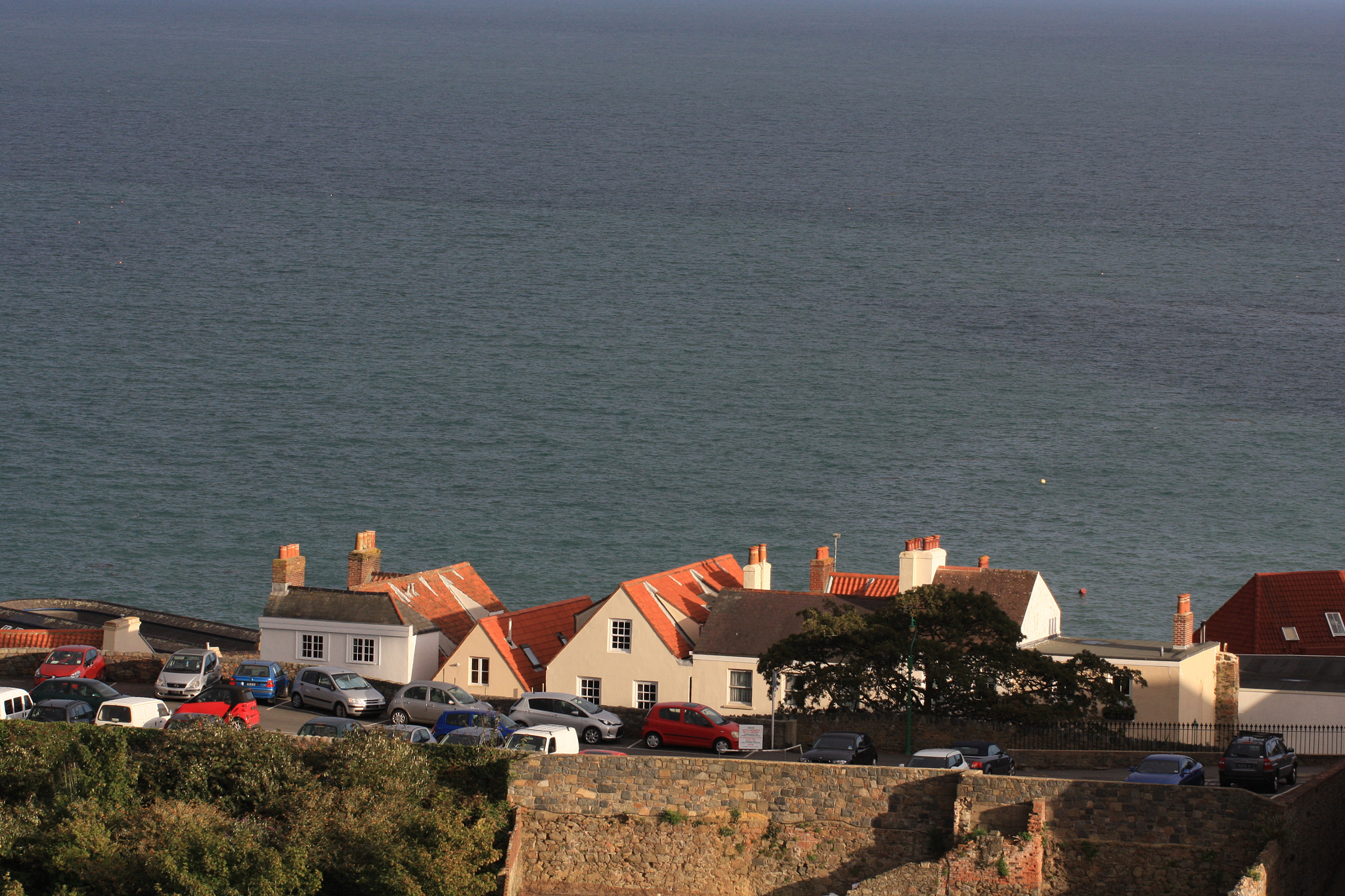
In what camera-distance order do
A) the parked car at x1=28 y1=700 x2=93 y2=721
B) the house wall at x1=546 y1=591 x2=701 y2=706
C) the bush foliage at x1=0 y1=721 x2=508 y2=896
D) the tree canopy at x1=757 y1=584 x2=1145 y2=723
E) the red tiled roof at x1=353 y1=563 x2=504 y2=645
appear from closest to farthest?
1. the bush foliage at x1=0 y1=721 x2=508 y2=896
2. the parked car at x1=28 y1=700 x2=93 y2=721
3. the tree canopy at x1=757 y1=584 x2=1145 y2=723
4. the house wall at x1=546 y1=591 x2=701 y2=706
5. the red tiled roof at x1=353 y1=563 x2=504 y2=645

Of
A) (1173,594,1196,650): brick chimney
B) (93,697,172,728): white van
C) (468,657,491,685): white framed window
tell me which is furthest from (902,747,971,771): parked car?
(1173,594,1196,650): brick chimney

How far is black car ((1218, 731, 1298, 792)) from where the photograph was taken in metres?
34.8

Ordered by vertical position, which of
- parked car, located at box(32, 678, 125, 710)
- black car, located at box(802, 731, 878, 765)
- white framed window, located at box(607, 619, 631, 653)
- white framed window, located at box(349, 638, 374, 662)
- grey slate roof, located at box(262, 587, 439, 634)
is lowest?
black car, located at box(802, 731, 878, 765)

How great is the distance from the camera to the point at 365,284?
198625mm

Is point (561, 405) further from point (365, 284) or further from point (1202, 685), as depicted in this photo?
point (1202, 685)

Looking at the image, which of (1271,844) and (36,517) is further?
(36,517)

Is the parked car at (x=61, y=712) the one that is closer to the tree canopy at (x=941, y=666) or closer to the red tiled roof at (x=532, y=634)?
the red tiled roof at (x=532, y=634)

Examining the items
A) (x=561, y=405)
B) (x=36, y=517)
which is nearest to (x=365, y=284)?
(x=561, y=405)

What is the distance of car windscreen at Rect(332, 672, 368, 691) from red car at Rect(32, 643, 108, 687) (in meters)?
7.22

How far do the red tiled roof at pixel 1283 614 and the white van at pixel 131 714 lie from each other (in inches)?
1618

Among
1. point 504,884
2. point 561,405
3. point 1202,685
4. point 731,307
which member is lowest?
point 504,884

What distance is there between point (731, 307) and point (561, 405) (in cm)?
4695

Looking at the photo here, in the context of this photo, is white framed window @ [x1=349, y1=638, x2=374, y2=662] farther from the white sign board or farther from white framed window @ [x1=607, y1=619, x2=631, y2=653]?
the white sign board

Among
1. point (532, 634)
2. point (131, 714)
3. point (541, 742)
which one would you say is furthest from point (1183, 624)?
point (131, 714)
